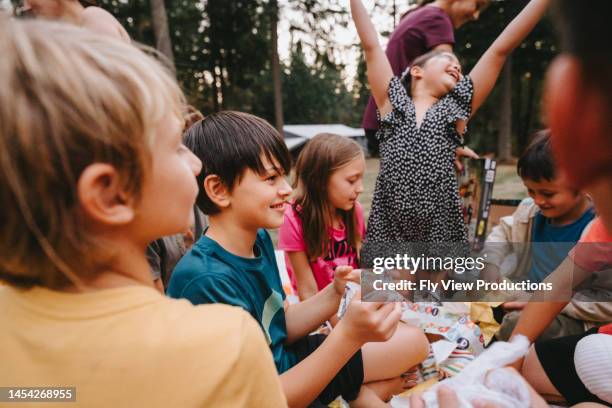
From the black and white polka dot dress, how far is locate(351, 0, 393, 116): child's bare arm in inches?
1.9

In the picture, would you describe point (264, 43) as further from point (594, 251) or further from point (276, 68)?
point (594, 251)

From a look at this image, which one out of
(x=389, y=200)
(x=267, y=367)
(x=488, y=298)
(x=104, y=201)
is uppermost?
(x=104, y=201)

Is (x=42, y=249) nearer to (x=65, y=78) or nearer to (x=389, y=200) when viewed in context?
(x=65, y=78)

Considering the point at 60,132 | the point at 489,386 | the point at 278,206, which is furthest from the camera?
the point at 278,206

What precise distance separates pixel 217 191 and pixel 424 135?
1.02 metres

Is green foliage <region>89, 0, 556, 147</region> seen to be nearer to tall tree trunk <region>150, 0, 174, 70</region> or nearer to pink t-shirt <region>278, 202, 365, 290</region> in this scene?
tall tree trunk <region>150, 0, 174, 70</region>

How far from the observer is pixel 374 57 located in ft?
5.88

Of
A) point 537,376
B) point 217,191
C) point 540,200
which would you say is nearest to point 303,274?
point 217,191

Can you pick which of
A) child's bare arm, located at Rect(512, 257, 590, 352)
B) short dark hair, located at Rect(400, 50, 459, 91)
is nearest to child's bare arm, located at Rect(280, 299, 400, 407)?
child's bare arm, located at Rect(512, 257, 590, 352)

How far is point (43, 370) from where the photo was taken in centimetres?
54

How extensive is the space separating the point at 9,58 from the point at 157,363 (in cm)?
42

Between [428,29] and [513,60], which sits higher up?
[428,29]

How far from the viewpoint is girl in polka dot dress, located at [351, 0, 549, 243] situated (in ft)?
5.82

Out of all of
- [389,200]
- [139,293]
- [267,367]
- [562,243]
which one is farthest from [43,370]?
[562,243]
